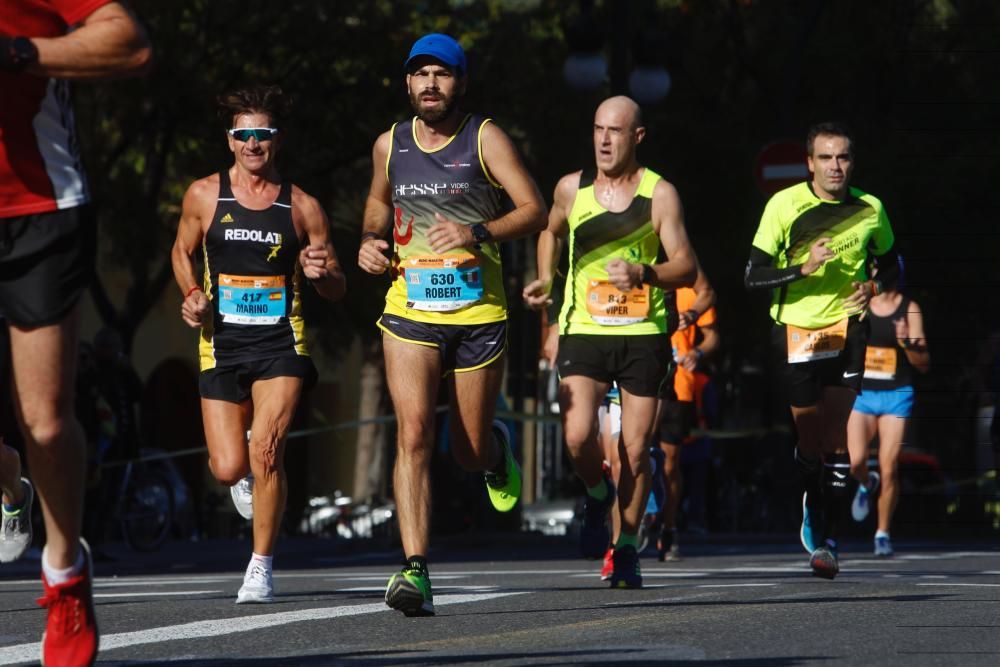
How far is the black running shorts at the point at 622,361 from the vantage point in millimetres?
10406

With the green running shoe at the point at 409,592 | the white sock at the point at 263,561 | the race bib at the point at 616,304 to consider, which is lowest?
the white sock at the point at 263,561

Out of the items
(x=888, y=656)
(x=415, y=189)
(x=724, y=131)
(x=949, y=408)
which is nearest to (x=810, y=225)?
(x=415, y=189)

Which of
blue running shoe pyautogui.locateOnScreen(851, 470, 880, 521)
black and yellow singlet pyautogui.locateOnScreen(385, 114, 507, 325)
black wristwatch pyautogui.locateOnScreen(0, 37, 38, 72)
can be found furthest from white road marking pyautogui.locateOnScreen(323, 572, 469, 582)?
black wristwatch pyautogui.locateOnScreen(0, 37, 38, 72)

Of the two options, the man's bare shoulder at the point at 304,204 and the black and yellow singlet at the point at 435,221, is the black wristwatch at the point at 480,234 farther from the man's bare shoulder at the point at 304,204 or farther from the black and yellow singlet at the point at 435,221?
the man's bare shoulder at the point at 304,204

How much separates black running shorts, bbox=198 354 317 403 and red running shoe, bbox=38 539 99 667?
161 inches

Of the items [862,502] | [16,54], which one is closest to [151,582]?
[862,502]

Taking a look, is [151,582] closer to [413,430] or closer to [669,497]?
[669,497]

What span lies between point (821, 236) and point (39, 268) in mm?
6597

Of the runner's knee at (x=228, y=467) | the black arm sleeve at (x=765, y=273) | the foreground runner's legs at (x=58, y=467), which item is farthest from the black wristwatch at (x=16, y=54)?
the black arm sleeve at (x=765, y=273)

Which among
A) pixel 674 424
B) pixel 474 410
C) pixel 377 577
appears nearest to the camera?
pixel 474 410

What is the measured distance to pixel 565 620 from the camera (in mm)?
8055

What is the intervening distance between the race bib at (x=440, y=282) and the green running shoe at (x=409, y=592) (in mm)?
1134

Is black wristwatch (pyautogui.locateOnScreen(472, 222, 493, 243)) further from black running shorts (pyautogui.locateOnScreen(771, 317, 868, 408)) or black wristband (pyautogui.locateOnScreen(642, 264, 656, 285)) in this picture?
black running shorts (pyautogui.locateOnScreen(771, 317, 868, 408))

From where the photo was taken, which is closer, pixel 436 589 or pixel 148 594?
pixel 436 589
